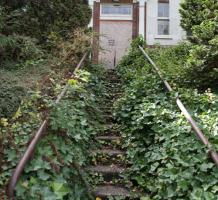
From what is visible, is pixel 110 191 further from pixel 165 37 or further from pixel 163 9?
pixel 163 9

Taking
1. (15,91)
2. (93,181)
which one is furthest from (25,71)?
(93,181)

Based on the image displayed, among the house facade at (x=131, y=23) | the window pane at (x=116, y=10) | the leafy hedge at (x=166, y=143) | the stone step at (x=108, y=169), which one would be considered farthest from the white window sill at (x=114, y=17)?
the stone step at (x=108, y=169)

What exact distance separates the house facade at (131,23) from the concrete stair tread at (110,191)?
34.0 ft

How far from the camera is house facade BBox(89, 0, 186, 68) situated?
624 inches

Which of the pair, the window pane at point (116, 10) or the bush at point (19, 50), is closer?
the bush at point (19, 50)

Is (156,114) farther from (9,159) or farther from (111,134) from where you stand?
(9,159)

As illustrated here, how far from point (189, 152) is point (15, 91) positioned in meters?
3.86

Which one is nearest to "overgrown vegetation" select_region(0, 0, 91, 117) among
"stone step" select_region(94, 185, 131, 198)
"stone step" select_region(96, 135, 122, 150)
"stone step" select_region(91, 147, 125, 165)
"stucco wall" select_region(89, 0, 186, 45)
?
"stone step" select_region(96, 135, 122, 150)

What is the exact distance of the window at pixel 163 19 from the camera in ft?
53.8

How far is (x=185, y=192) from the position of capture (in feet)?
14.6

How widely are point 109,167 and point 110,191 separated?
0.66 meters

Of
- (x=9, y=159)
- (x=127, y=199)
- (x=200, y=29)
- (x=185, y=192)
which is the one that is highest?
(x=200, y=29)

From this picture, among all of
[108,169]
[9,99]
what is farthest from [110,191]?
[9,99]

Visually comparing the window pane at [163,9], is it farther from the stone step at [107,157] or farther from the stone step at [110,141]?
the stone step at [107,157]
